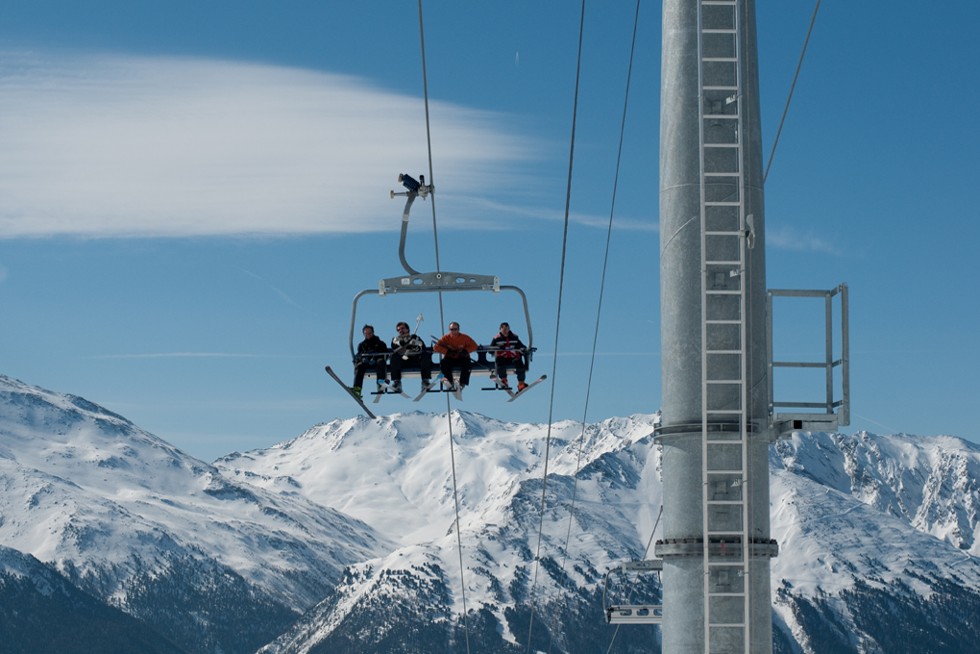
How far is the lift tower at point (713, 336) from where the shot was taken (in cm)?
2005

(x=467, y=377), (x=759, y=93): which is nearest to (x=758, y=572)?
(x=759, y=93)

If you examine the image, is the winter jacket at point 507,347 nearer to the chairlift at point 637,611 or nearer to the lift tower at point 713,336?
the chairlift at point 637,611

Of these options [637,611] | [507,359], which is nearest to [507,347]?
[507,359]

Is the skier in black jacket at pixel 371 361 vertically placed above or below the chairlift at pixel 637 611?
above

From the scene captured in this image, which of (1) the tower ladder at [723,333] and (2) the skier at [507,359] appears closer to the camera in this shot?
(1) the tower ladder at [723,333]

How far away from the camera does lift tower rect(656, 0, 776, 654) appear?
20047mm

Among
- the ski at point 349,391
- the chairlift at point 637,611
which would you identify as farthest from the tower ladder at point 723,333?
the ski at point 349,391

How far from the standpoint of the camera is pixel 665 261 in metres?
21.1

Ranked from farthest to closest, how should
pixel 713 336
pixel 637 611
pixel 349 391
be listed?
pixel 349 391 → pixel 637 611 → pixel 713 336

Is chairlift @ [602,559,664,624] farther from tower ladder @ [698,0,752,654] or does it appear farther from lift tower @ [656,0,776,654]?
tower ladder @ [698,0,752,654]

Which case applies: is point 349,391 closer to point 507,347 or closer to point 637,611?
point 507,347

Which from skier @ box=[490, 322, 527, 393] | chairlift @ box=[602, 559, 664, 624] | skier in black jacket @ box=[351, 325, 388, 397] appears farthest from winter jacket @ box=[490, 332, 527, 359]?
chairlift @ box=[602, 559, 664, 624]

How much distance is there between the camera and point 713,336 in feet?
66.4

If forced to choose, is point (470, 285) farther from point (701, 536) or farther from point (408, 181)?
point (701, 536)
